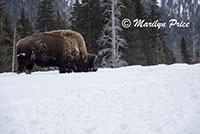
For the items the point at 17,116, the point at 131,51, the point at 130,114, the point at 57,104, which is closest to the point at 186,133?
the point at 130,114

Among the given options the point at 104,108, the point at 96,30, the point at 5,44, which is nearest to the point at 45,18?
the point at 5,44

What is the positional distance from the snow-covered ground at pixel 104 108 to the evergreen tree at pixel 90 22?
1754 centimetres

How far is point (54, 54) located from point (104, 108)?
18.3ft

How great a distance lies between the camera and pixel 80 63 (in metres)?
9.44

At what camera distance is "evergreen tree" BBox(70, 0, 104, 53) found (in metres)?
22.2

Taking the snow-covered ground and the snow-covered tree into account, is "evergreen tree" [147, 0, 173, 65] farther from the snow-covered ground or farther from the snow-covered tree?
the snow-covered ground

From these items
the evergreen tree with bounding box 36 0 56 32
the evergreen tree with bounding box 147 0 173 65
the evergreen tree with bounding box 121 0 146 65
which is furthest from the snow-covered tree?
the evergreen tree with bounding box 147 0 173 65

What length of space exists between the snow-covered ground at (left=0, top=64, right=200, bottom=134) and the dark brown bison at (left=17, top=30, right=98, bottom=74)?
401cm

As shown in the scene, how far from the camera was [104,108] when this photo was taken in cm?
371

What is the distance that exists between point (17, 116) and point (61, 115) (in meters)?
0.66

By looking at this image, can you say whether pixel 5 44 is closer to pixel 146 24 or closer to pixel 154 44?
pixel 146 24

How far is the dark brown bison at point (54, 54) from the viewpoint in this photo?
869 centimetres

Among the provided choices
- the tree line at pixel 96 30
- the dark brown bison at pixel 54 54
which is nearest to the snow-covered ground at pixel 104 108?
the dark brown bison at pixel 54 54

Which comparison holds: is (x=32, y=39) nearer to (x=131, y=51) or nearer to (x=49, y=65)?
(x=49, y=65)
